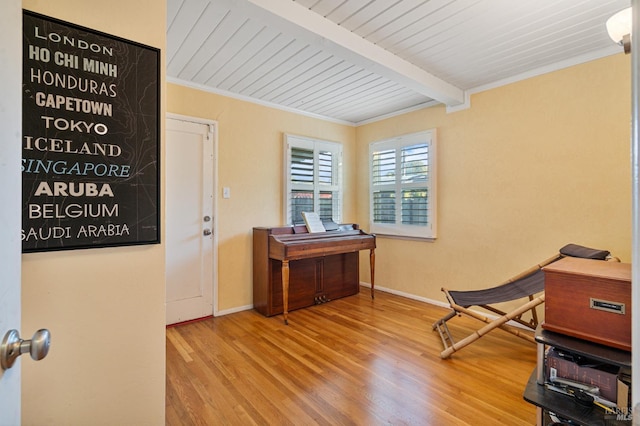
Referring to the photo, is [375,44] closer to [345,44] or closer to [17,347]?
[345,44]

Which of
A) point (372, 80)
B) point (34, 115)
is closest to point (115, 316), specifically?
point (34, 115)

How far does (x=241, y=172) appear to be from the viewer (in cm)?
346

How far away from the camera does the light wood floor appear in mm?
1710

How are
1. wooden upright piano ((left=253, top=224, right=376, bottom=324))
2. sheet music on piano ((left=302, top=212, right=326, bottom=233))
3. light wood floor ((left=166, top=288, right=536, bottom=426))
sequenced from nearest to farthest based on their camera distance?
1. light wood floor ((left=166, top=288, right=536, bottom=426))
2. wooden upright piano ((left=253, top=224, right=376, bottom=324))
3. sheet music on piano ((left=302, top=212, right=326, bottom=233))

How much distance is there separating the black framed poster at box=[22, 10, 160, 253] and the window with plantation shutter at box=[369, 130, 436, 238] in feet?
10.0

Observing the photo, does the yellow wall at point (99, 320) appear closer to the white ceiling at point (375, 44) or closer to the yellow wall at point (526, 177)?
the white ceiling at point (375, 44)

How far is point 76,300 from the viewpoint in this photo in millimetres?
1174

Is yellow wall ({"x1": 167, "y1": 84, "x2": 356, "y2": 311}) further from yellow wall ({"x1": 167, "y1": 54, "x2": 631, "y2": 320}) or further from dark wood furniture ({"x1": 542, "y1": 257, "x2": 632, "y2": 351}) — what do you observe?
dark wood furniture ({"x1": 542, "y1": 257, "x2": 632, "y2": 351})

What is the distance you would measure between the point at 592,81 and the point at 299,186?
299cm

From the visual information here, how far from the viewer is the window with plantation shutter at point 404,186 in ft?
11.9

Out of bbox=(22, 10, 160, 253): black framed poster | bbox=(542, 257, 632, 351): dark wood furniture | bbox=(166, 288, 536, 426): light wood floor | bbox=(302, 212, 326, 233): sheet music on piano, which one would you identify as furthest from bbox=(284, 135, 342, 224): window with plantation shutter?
bbox=(542, 257, 632, 351): dark wood furniture

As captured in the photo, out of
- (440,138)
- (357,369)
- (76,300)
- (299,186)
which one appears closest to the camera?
(76,300)

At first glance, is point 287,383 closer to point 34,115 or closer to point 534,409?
point 534,409

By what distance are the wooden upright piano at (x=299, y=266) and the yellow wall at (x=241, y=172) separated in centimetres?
17
